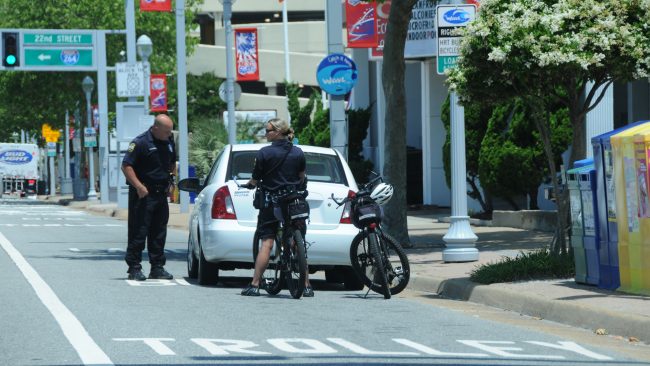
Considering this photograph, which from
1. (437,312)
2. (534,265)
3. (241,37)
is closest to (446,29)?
A: (534,265)

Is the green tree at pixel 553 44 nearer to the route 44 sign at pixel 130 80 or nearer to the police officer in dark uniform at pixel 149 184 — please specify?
the police officer in dark uniform at pixel 149 184

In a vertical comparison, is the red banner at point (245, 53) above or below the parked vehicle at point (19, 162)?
above

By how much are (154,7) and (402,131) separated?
22882 millimetres

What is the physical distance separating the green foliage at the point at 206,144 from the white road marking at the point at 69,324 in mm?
32666

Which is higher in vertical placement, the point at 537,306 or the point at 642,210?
the point at 642,210

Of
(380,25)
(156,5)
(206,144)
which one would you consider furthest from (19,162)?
(380,25)

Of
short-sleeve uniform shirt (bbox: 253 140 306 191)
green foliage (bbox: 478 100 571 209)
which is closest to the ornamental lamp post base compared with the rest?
short-sleeve uniform shirt (bbox: 253 140 306 191)

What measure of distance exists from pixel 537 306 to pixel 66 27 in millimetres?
53964

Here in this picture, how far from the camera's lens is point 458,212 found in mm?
17828

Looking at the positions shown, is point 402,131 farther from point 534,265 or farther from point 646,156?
point 646,156

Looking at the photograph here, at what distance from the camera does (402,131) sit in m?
21.3

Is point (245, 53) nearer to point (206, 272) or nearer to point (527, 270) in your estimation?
point (206, 272)

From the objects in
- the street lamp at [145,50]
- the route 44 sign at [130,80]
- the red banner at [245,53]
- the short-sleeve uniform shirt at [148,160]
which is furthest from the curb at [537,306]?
the red banner at [245,53]

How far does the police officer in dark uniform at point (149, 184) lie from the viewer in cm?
1588
